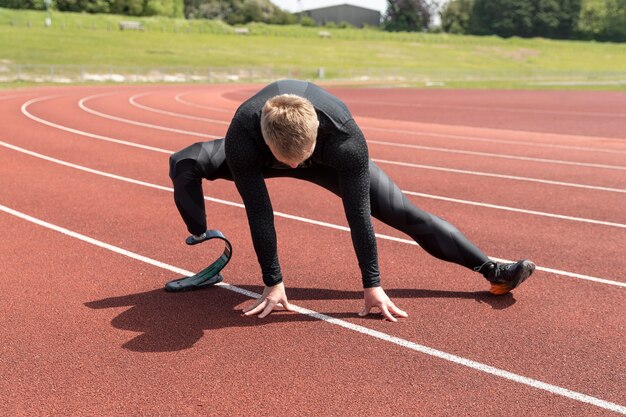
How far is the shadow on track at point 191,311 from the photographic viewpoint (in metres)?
4.24

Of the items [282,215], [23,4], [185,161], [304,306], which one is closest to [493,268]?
[304,306]

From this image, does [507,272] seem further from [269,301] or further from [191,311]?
[191,311]

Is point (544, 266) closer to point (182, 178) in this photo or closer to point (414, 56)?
point (182, 178)

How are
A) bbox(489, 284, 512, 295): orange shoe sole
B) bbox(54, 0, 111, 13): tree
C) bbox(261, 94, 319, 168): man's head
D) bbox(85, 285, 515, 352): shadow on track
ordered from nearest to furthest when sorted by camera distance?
bbox(261, 94, 319, 168): man's head → bbox(85, 285, 515, 352): shadow on track → bbox(489, 284, 512, 295): orange shoe sole → bbox(54, 0, 111, 13): tree

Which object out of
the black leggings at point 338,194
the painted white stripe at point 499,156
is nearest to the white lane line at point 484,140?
the painted white stripe at point 499,156

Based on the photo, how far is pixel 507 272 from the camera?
472cm

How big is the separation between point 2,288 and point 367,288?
2.86 meters

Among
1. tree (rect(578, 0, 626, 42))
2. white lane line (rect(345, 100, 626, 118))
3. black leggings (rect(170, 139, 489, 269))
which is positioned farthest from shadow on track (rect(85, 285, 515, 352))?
tree (rect(578, 0, 626, 42))

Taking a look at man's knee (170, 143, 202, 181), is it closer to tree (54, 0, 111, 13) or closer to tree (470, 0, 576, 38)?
tree (54, 0, 111, 13)

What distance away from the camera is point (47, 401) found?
3.44 metres

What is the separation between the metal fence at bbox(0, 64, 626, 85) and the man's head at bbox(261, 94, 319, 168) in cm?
3789

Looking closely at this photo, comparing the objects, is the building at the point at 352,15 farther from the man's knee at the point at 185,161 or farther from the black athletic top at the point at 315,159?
the black athletic top at the point at 315,159

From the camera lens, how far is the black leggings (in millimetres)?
4375

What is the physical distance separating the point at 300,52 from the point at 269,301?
6637cm
